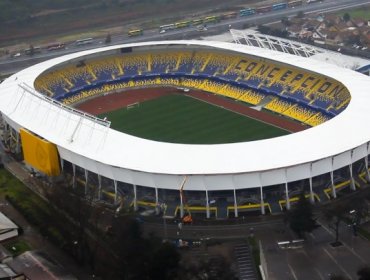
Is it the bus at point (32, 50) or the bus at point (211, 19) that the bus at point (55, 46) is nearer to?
the bus at point (32, 50)

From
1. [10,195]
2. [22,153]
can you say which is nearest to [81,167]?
[10,195]

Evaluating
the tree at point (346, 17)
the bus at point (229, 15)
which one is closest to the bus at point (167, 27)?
the bus at point (229, 15)

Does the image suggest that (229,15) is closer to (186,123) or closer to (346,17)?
(346,17)

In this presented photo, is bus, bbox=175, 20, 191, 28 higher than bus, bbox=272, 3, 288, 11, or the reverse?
bus, bbox=272, 3, 288, 11

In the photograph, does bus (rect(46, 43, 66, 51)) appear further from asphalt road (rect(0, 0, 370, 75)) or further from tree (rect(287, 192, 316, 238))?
tree (rect(287, 192, 316, 238))

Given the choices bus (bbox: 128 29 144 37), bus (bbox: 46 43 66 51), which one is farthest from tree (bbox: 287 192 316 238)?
bus (bbox: 128 29 144 37)

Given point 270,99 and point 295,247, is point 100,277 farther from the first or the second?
point 270,99
